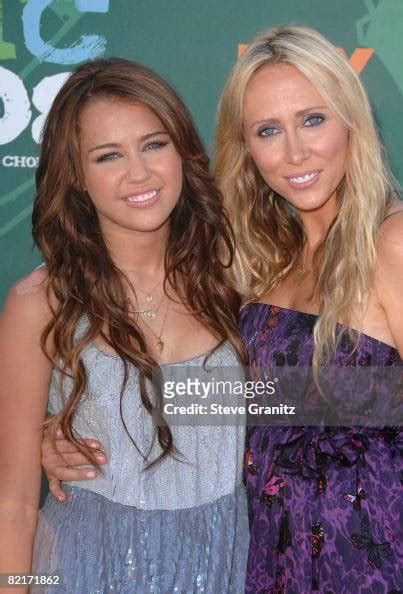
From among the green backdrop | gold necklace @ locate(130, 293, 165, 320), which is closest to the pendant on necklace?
gold necklace @ locate(130, 293, 165, 320)

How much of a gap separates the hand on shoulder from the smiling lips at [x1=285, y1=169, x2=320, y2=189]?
252 millimetres

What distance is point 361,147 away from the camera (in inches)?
87.7

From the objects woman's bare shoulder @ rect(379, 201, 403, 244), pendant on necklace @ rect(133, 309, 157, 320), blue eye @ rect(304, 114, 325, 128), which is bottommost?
pendant on necklace @ rect(133, 309, 157, 320)

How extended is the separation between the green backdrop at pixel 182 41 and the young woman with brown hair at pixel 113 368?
2.67 feet

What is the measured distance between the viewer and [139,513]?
1.99 meters

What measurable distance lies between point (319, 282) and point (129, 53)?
1.23 meters

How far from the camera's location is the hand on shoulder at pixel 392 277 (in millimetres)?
2025

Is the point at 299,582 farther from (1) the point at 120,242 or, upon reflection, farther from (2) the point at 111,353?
(1) the point at 120,242

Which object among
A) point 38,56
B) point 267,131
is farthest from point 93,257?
point 38,56

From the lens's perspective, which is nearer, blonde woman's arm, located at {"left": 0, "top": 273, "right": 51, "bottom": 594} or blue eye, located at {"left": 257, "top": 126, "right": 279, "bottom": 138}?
blonde woman's arm, located at {"left": 0, "top": 273, "right": 51, "bottom": 594}

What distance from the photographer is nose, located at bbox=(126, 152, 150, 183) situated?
2.03 metres

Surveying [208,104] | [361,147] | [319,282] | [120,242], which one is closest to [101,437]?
[120,242]

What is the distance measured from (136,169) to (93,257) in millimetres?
281

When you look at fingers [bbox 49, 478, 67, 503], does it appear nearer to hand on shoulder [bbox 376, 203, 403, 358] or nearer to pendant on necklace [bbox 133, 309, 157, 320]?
pendant on necklace [bbox 133, 309, 157, 320]
